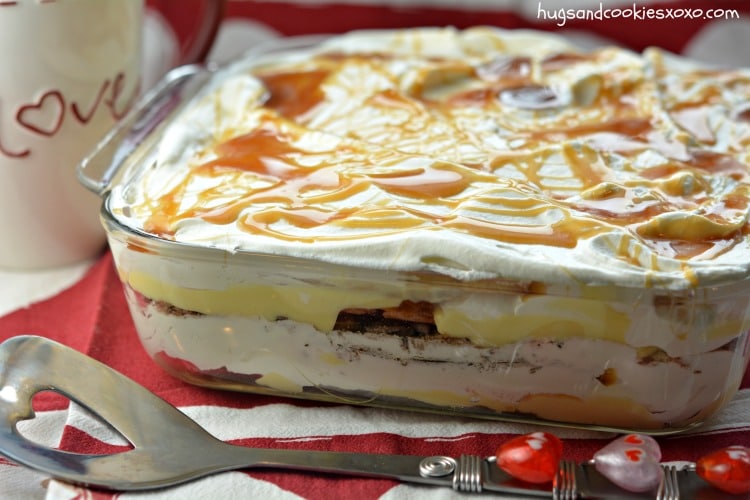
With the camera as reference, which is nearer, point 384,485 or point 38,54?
point 384,485

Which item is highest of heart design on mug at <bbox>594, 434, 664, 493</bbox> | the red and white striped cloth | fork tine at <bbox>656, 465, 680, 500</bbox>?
heart design on mug at <bbox>594, 434, 664, 493</bbox>

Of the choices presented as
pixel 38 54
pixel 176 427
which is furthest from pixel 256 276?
pixel 38 54

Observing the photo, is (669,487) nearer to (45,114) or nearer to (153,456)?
(153,456)

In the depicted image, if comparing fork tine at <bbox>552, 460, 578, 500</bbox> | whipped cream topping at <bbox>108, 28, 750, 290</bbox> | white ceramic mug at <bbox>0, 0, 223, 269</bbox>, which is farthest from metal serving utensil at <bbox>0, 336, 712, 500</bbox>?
white ceramic mug at <bbox>0, 0, 223, 269</bbox>

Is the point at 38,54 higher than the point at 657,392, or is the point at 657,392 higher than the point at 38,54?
the point at 38,54

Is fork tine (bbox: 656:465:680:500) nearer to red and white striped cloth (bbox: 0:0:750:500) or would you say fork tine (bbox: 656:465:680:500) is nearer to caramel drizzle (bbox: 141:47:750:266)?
red and white striped cloth (bbox: 0:0:750:500)

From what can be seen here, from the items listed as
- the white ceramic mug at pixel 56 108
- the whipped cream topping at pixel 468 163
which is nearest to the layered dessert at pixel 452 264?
the whipped cream topping at pixel 468 163

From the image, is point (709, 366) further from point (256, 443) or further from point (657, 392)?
point (256, 443)

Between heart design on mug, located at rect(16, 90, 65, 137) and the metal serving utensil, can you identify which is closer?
the metal serving utensil
